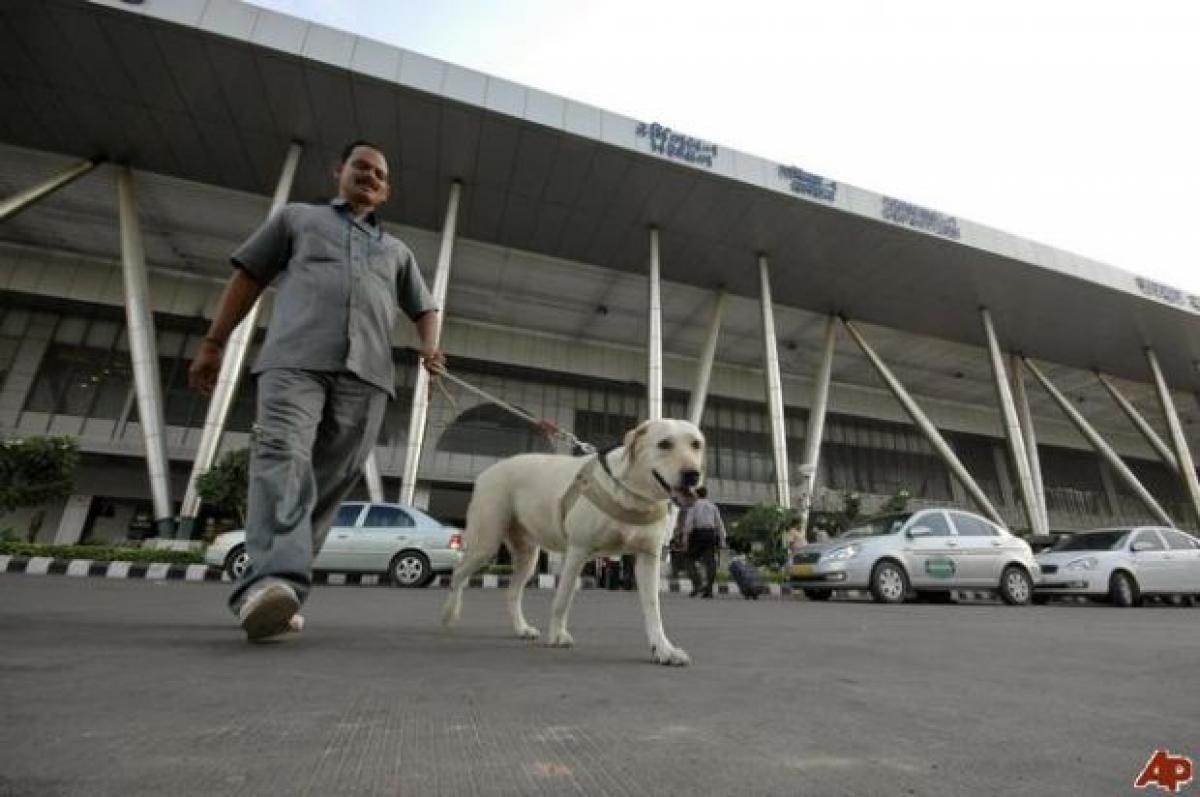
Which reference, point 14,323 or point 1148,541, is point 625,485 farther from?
point 14,323

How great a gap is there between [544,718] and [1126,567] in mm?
13162

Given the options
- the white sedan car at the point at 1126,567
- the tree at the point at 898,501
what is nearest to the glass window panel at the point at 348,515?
the white sedan car at the point at 1126,567

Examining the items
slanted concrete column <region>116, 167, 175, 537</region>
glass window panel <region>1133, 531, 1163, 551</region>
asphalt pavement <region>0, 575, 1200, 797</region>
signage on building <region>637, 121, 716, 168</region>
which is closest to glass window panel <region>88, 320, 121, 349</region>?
slanted concrete column <region>116, 167, 175, 537</region>

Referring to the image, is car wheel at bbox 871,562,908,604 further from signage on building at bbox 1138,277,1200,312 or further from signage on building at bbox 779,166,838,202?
signage on building at bbox 1138,277,1200,312

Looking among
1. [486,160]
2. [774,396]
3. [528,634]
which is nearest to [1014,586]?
[774,396]

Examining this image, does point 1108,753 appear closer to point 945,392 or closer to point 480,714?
point 480,714

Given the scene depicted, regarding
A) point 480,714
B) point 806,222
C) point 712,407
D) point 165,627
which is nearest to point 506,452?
point 712,407

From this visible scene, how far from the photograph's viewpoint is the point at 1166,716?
5.37 feet

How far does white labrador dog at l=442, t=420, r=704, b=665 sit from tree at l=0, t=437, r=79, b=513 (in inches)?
608

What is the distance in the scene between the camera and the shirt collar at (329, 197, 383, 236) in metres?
2.90

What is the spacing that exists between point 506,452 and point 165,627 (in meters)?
22.1

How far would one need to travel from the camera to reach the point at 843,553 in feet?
30.3

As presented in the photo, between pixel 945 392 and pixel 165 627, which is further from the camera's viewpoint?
pixel 945 392

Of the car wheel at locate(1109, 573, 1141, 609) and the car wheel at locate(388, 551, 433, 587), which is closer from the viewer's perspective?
the car wheel at locate(388, 551, 433, 587)
